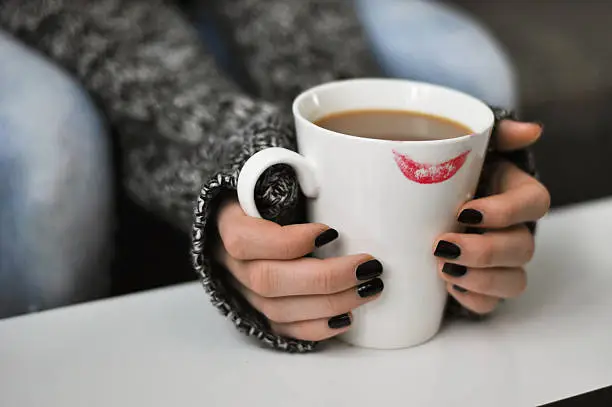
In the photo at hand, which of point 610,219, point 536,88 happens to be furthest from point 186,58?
point 536,88

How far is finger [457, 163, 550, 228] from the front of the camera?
1.26 feet

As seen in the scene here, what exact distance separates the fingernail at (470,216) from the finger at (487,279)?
1.0 inches

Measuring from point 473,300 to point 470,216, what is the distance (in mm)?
61

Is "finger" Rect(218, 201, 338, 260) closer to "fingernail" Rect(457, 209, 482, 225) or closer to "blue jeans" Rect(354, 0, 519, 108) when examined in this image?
"fingernail" Rect(457, 209, 482, 225)

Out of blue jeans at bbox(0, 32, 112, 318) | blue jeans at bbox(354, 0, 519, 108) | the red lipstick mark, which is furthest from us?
blue jeans at bbox(354, 0, 519, 108)

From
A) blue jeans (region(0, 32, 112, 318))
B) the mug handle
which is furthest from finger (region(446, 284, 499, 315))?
blue jeans (region(0, 32, 112, 318))

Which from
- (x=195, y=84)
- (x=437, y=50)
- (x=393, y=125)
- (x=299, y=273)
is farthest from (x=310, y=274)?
(x=437, y=50)

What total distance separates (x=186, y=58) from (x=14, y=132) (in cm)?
18

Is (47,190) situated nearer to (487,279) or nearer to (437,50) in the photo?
(487,279)

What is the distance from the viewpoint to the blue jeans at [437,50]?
0.68 meters

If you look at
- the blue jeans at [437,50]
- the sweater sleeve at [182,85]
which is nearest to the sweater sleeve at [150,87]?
the sweater sleeve at [182,85]

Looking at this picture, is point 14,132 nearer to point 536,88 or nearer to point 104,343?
point 104,343

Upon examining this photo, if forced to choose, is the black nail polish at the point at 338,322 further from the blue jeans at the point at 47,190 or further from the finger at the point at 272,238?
the blue jeans at the point at 47,190

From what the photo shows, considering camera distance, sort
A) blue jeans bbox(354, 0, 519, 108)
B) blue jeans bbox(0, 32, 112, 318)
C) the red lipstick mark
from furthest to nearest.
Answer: blue jeans bbox(354, 0, 519, 108) → blue jeans bbox(0, 32, 112, 318) → the red lipstick mark
